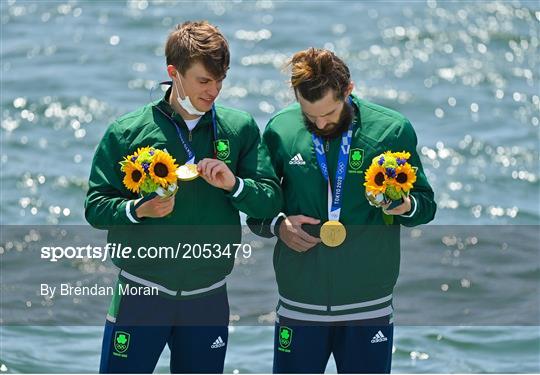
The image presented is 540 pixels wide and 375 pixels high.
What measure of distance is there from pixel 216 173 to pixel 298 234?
58 cm


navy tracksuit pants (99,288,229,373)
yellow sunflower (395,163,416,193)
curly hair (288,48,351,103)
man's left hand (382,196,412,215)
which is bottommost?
navy tracksuit pants (99,288,229,373)

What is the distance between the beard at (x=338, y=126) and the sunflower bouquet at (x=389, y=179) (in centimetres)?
27

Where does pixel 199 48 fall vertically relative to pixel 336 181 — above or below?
above

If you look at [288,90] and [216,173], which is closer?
[216,173]

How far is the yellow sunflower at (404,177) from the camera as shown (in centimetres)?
635

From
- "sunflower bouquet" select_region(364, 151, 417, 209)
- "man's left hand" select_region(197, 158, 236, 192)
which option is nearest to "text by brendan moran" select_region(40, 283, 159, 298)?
"man's left hand" select_region(197, 158, 236, 192)

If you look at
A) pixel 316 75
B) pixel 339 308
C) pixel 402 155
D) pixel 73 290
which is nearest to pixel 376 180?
pixel 402 155

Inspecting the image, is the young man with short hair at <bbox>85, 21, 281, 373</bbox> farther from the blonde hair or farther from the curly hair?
the curly hair

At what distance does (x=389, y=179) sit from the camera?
6340 mm

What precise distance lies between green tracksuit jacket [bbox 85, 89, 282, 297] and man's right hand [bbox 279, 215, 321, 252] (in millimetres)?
96

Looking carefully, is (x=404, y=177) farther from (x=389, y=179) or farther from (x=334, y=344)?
(x=334, y=344)

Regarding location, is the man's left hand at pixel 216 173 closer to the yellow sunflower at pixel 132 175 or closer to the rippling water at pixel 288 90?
the yellow sunflower at pixel 132 175

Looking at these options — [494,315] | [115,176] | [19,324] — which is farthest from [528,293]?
[115,176]

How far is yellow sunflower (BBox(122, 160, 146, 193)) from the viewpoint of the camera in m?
6.27
